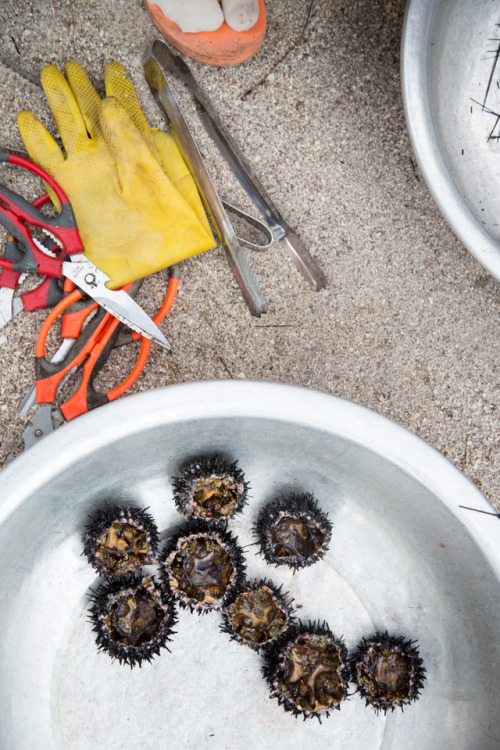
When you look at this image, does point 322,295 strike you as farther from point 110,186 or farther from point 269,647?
point 269,647

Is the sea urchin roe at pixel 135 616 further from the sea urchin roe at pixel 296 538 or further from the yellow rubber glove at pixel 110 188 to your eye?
the yellow rubber glove at pixel 110 188

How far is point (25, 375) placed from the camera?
3.26 ft

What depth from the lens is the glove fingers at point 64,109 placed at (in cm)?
93

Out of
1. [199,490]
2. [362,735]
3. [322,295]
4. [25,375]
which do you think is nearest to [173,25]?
[322,295]

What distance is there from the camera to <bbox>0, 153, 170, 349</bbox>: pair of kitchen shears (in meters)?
0.88

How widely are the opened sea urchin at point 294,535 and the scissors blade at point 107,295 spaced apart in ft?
1.20

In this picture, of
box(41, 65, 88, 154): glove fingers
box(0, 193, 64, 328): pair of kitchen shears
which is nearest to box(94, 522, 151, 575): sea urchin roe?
box(0, 193, 64, 328): pair of kitchen shears

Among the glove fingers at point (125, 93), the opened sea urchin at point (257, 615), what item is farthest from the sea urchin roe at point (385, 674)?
the glove fingers at point (125, 93)

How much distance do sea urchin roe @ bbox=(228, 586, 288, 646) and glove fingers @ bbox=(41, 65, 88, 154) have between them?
2.69 ft

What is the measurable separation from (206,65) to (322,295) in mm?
473

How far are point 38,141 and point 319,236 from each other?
1.70 feet

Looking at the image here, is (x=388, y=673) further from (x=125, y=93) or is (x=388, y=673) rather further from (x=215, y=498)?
(x=125, y=93)

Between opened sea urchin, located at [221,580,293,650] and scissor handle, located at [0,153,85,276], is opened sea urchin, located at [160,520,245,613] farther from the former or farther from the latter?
scissor handle, located at [0,153,85,276]

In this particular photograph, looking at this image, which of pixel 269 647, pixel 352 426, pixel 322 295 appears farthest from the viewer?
pixel 322 295
